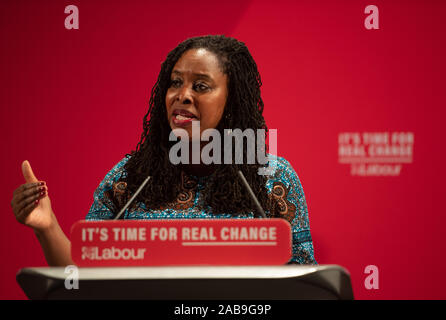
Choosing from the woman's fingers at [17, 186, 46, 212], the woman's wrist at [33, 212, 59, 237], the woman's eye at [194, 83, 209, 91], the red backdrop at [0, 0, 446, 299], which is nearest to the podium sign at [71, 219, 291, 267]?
the woman's fingers at [17, 186, 46, 212]

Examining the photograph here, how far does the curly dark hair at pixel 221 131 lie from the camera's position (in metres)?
1.27

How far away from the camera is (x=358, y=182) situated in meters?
1.83

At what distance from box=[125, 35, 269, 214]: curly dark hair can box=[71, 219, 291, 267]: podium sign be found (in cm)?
49

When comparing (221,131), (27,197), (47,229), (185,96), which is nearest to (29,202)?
(27,197)

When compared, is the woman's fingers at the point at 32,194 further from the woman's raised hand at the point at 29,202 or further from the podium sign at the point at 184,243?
the podium sign at the point at 184,243

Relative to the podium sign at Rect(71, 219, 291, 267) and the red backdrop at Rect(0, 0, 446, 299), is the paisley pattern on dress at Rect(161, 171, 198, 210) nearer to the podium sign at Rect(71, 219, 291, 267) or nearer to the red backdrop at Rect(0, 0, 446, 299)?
the podium sign at Rect(71, 219, 291, 267)

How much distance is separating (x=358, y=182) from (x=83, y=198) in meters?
1.05

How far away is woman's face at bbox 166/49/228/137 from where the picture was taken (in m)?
1.23

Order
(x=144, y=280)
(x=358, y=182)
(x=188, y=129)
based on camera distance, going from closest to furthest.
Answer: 1. (x=144, y=280)
2. (x=188, y=129)
3. (x=358, y=182)

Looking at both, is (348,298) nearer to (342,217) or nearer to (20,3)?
(342,217)

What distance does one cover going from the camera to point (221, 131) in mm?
1371

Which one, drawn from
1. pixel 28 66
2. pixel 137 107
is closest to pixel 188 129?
pixel 137 107

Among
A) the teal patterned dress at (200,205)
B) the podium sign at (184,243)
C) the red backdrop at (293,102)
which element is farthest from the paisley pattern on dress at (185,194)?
the red backdrop at (293,102)

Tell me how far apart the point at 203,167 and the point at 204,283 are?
687 mm
